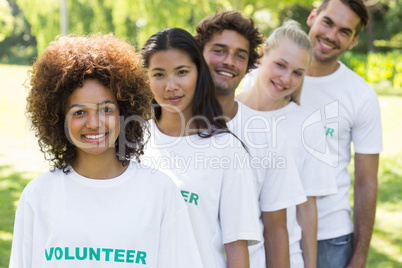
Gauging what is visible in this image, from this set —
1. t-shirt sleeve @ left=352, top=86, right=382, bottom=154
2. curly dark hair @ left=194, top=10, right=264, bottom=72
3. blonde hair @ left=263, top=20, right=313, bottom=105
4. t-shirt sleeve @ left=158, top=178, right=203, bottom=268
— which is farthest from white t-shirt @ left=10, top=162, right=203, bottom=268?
t-shirt sleeve @ left=352, top=86, right=382, bottom=154

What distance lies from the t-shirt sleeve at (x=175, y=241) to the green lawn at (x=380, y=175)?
717mm

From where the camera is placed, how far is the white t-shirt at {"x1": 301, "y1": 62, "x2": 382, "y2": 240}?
110 inches

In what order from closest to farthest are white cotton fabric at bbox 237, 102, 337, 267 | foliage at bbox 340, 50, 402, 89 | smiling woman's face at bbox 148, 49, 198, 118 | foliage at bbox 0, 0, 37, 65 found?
smiling woman's face at bbox 148, 49, 198, 118
white cotton fabric at bbox 237, 102, 337, 267
foliage at bbox 340, 50, 402, 89
foliage at bbox 0, 0, 37, 65

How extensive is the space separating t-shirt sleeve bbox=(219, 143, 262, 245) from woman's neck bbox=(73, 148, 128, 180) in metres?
0.45

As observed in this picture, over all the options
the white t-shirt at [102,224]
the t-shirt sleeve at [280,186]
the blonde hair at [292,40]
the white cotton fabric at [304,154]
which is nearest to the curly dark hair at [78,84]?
the white t-shirt at [102,224]

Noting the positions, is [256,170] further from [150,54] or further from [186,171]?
[150,54]

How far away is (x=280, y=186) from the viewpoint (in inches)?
86.4

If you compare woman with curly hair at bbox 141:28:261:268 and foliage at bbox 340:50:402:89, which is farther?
foliage at bbox 340:50:402:89

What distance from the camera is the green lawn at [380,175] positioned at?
491cm

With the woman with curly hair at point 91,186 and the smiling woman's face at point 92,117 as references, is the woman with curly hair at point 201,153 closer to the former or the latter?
the woman with curly hair at point 91,186

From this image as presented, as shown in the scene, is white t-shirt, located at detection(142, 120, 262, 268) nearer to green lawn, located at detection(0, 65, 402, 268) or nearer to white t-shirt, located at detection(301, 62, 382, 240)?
green lawn, located at detection(0, 65, 402, 268)

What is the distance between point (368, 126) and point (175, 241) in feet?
5.50

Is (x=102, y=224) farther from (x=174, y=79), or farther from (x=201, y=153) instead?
(x=174, y=79)

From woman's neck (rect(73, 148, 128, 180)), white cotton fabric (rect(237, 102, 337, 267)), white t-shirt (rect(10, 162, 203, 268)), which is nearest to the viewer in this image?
white t-shirt (rect(10, 162, 203, 268))
